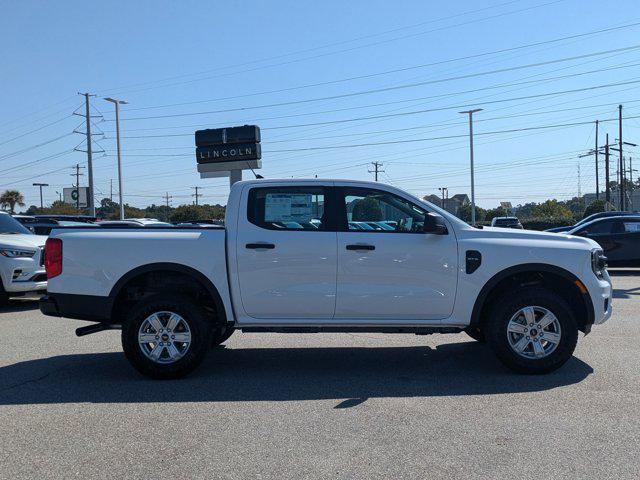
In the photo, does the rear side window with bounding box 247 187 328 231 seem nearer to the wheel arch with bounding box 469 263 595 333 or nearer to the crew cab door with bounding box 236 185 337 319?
the crew cab door with bounding box 236 185 337 319

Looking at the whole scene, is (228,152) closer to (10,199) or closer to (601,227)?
(601,227)

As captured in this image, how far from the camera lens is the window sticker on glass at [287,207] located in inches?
252

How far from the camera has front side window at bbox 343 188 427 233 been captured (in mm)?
6375

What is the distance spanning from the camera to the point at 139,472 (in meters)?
4.01

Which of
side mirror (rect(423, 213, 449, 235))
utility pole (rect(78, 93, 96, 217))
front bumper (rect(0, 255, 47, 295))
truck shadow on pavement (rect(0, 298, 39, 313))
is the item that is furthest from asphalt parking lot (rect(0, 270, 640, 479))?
utility pole (rect(78, 93, 96, 217))

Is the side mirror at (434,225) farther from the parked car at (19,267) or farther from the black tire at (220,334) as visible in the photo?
the parked car at (19,267)

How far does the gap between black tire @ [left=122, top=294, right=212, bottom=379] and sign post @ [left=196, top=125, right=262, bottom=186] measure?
2595 cm

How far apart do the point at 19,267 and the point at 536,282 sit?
29.5ft

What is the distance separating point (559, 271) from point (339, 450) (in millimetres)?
3204

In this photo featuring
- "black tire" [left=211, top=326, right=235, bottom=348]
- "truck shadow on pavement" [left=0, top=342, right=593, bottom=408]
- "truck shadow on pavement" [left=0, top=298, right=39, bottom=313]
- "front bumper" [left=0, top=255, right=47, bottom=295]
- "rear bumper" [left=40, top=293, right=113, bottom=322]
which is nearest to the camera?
"truck shadow on pavement" [left=0, top=342, right=593, bottom=408]

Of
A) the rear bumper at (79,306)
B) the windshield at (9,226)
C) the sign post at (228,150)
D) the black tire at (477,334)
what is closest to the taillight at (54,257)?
the rear bumper at (79,306)

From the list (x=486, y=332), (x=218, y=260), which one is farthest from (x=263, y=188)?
(x=486, y=332)

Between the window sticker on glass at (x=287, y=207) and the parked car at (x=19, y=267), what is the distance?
6792mm

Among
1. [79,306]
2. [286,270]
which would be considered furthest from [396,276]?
[79,306]
